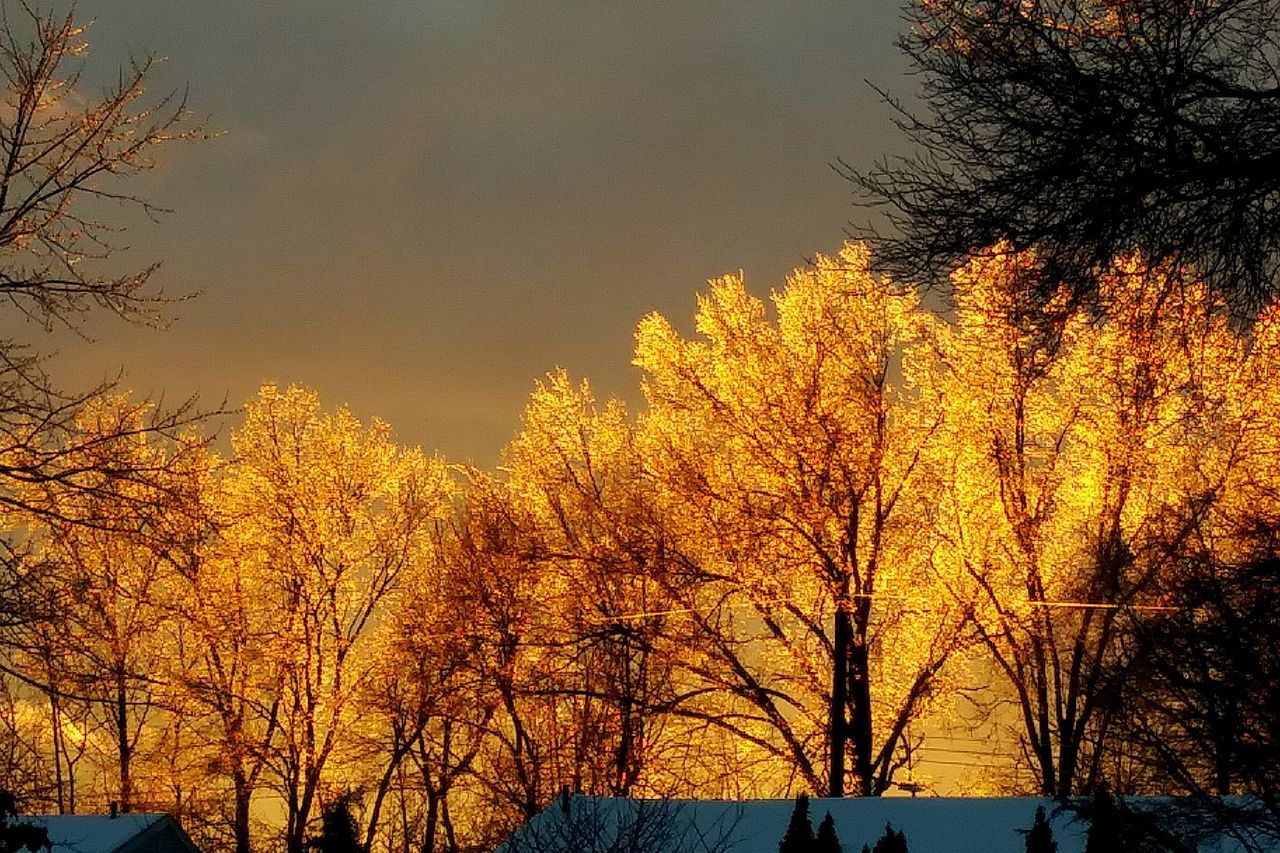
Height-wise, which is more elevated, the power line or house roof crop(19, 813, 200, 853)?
the power line

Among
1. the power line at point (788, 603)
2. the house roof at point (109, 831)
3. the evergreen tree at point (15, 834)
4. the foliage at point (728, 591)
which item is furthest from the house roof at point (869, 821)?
the evergreen tree at point (15, 834)

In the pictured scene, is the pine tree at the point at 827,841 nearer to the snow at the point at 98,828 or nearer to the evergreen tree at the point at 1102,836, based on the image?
the evergreen tree at the point at 1102,836

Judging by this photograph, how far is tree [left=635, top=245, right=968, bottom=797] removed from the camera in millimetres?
26453

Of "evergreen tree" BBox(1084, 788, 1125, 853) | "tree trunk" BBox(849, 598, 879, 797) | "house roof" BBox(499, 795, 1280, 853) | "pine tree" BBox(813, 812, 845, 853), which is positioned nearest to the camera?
"evergreen tree" BBox(1084, 788, 1125, 853)

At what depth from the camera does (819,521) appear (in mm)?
26297

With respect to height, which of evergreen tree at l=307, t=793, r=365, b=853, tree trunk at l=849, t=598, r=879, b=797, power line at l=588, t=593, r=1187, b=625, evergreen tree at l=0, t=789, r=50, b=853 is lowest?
evergreen tree at l=0, t=789, r=50, b=853

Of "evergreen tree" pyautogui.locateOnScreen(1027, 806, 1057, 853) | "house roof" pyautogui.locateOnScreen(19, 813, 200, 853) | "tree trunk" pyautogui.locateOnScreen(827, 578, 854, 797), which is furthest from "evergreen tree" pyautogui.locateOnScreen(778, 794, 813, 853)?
"house roof" pyautogui.locateOnScreen(19, 813, 200, 853)

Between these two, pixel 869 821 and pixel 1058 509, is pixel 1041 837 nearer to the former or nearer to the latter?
pixel 869 821

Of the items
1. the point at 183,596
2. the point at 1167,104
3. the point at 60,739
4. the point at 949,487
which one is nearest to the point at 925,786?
the point at 949,487

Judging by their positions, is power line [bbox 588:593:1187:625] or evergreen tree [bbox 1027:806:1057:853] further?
power line [bbox 588:593:1187:625]

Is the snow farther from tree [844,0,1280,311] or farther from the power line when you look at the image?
tree [844,0,1280,311]

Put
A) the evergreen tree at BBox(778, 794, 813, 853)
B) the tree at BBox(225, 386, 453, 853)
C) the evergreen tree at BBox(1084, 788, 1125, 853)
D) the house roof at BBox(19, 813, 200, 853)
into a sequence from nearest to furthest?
1. the evergreen tree at BBox(1084, 788, 1125, 853)
2. the evergreen tree at BBox(778, 794, 813, 853)
3. the house roof at BBox(19, 813, 200, 853)
4. the tree at BBox(225, 386, 453, 853)

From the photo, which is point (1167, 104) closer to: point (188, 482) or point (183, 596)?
point (188, 482)

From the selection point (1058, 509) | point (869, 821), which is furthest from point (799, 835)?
point (1058, 509)
